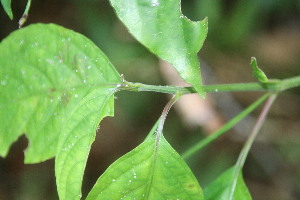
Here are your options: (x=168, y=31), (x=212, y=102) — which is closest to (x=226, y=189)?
(x=168, y=31)

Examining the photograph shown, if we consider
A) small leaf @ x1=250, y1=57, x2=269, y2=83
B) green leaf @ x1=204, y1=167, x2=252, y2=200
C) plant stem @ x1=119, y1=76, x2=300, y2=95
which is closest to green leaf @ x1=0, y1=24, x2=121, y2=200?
plant stem @ x1=119, y1=76, x2=300, y2=95

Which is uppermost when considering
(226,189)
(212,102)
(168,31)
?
(168,31)

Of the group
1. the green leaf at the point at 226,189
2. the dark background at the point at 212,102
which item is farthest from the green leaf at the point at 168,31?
the dark background at the point at 212,102

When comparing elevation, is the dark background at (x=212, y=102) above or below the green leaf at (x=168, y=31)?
below

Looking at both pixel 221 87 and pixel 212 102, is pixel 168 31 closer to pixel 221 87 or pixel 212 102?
pixel 221 87

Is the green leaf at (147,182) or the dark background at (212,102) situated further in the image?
the dark background at (212,102)

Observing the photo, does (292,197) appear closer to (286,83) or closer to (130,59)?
(130,59)

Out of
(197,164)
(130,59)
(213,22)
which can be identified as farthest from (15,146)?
(213,22)

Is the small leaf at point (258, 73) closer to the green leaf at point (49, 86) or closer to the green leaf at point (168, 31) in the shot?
the green leaf at point (168, 31)
